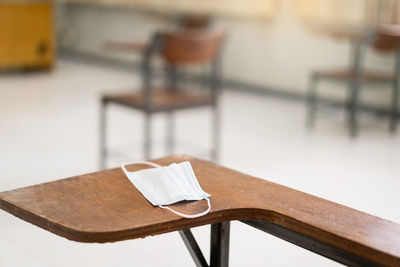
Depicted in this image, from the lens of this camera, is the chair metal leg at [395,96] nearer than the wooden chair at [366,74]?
No

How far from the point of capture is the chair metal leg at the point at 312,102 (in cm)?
569

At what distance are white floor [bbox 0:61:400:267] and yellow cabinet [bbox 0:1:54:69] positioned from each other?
621mm

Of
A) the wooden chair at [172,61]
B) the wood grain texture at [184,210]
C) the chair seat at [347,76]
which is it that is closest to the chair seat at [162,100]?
the wooden chair at [172,61]

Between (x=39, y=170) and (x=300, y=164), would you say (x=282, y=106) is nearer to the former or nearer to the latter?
(x=300, y=164)

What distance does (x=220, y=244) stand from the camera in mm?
2061

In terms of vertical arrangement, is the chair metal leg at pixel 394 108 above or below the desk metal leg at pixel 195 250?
below

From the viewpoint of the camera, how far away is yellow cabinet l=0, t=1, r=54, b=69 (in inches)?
302

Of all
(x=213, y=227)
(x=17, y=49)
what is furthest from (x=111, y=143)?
(x=17, y=49)

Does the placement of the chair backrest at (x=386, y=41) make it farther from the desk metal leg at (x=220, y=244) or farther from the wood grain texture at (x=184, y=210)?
the desk metal leg at (x=220, y=244)

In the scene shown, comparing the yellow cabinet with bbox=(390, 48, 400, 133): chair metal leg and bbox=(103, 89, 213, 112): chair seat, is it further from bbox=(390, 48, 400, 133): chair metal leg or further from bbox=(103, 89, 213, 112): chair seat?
bbox=(390, 48, 400, 133): chair metal leg

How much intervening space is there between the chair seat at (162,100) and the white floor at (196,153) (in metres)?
0.46

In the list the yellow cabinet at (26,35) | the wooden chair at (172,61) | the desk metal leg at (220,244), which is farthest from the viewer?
the yellow cabinet at (26,35)

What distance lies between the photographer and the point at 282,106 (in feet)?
21.0

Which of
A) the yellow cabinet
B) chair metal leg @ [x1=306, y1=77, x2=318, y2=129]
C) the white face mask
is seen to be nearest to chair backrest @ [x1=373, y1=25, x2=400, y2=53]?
chair metal leg @ [x1=306, y1=77, x2=318, y2=129]
